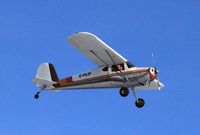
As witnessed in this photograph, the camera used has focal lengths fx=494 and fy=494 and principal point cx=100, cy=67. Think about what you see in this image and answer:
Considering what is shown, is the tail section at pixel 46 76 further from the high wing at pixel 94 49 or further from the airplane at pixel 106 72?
the high wing at pixel 94 49

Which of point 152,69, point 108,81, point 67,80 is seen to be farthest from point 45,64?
point 152,69

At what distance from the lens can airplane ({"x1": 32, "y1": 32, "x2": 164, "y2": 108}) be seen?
2989 centimetres

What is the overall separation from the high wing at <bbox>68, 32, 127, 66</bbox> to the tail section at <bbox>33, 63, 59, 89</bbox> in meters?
4.63

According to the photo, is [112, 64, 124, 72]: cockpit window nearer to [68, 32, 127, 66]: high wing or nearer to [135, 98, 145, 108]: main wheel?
[68, 32, 127, 66]: high wing

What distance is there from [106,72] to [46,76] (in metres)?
6.86

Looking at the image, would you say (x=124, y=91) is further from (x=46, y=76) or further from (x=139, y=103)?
(x=46, y=76)

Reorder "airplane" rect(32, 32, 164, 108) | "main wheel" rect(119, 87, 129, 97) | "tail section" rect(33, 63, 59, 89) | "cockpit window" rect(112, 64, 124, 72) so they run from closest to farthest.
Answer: "airplane" rect(32, 32, 164, 108)
"main wheel" rect(119, 87, 129, 97)
"cockpit window" rect(112, 64, 124, 72)
"tail section" rect(33, 63, 59, 89)

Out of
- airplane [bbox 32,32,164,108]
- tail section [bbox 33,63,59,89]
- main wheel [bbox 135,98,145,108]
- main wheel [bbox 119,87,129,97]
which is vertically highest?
tail section [bbox 33,63,59,89]

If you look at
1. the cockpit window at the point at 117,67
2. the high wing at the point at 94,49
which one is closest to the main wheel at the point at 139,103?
the cockpit window at the point at 117,67

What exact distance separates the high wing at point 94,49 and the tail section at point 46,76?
15.2 ft

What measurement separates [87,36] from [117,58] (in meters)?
3.06

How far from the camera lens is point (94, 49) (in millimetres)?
30609

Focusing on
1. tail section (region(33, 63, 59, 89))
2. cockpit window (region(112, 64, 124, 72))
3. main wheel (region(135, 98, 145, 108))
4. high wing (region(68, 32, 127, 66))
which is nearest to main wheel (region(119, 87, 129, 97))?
main wheel (region(135, 98, 145, 108))

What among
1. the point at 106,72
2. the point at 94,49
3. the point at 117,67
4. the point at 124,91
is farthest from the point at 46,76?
the point at 124,91
